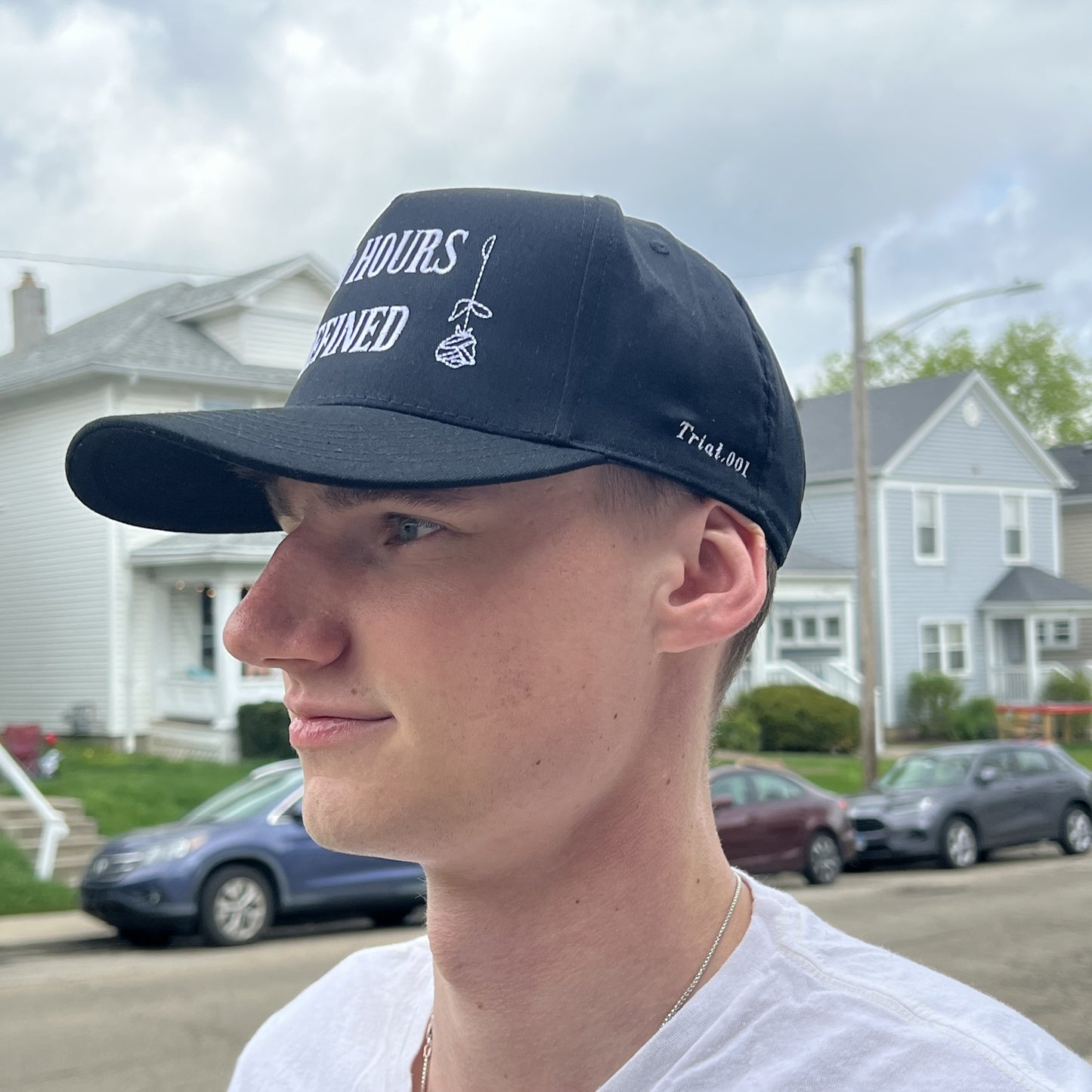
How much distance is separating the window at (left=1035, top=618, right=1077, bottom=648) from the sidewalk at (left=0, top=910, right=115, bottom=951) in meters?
28.1

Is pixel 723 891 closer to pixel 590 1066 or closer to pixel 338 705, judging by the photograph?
pixel 590 1066

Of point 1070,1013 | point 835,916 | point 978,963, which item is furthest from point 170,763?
point 1070,1013

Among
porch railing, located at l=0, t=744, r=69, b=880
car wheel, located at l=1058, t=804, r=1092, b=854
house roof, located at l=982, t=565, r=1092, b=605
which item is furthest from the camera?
house roof, located at l=982, t=565, r=1092, b=605

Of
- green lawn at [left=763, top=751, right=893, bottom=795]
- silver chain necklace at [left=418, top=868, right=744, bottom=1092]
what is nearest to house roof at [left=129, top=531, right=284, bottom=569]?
green lawn at [left=763, top=751, right=893, bottom=795]

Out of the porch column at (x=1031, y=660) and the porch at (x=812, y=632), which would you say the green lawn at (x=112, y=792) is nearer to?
the porch at (x=812, y=632)

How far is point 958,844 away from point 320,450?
1562 cm

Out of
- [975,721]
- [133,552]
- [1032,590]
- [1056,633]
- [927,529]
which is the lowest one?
[975,721]

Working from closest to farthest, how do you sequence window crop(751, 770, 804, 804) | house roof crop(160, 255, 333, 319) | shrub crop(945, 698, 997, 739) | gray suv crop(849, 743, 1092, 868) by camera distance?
window crop(751, 770, 804, 804)
gray suv crop(849, 743, 1092, 868)
house roof crop(160, 255, 333, 319)
shrub crop(945, 698, 997, 739)

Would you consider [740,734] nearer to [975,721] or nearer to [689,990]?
[975,721]

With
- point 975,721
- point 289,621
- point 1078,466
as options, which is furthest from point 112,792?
point 1078,466

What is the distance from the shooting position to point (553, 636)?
1236mm

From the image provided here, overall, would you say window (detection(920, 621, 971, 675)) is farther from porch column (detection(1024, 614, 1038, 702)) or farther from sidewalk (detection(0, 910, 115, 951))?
sidewalk (detection(0, 910, 115, 951))

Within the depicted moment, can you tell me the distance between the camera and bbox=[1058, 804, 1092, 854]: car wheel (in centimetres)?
1664

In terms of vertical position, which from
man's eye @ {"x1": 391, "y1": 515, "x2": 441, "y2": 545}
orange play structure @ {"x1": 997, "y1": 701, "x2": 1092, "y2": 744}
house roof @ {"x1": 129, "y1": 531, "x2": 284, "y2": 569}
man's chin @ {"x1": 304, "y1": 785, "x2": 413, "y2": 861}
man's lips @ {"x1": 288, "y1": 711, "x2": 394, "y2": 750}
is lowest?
orange play structure @ {"x1": 997, "y1": 701, "x2": 1092, "y2": 744}
